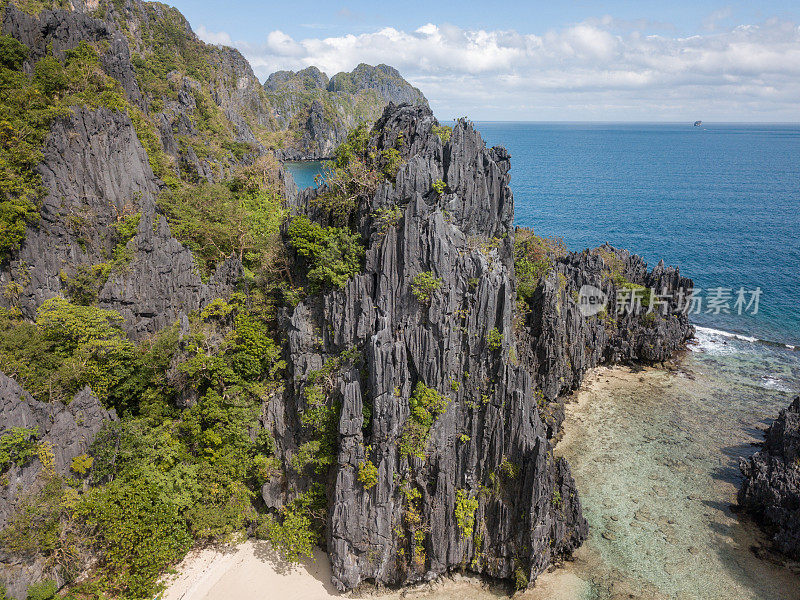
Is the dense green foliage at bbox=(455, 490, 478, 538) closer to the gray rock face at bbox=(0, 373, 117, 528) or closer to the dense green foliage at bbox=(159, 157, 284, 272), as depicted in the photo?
the gray rock face at bbox=(0, 373, 117, 528)

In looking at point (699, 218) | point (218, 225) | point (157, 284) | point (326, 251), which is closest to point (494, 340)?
point (326, 251)

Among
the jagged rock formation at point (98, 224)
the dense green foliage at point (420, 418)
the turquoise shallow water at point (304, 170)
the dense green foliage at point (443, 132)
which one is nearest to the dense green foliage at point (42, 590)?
the jagged rock formation at point (98, 224)

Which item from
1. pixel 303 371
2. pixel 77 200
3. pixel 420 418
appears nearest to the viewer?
pixel 420 418

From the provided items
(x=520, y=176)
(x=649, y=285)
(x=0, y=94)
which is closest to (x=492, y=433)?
(x=649, y=285)

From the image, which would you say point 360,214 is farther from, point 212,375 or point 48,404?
point 48,404

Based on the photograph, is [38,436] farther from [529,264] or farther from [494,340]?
[529,264]
